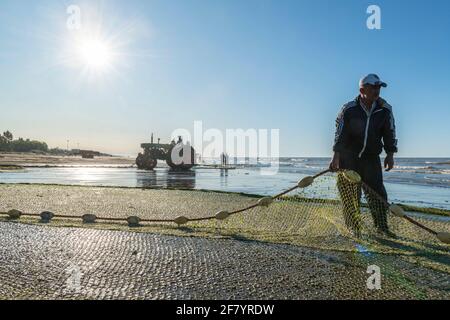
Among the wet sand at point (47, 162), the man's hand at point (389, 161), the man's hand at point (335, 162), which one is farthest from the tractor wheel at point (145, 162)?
the man's hand at point (389, 161)

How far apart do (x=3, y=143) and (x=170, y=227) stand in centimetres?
13105

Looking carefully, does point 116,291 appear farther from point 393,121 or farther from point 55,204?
point 55,204

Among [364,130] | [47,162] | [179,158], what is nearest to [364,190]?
[364,130]

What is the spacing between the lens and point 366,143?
489 cm

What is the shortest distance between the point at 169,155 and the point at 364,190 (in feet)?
120

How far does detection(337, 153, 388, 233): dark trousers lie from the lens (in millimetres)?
4762

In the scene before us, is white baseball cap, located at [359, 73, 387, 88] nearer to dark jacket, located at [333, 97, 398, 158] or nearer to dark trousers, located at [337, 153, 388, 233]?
dark jacket, located at [333, 97, 398, 158]

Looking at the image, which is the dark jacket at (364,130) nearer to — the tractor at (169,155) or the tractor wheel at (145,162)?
the tractor at (169,155)

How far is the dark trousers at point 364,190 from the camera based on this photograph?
4762 millimetres

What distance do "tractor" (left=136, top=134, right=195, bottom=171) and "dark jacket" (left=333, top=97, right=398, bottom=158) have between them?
35353 millimetres

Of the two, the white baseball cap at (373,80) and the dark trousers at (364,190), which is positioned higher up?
the white baseball cap at (373,80)

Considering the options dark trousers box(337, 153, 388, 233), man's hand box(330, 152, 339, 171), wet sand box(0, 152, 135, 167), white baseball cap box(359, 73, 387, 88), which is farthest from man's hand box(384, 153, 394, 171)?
wet sand box(0, 152, 135, 167)

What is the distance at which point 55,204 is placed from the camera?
7.71 meters

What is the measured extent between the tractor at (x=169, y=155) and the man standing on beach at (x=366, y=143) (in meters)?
35.3
